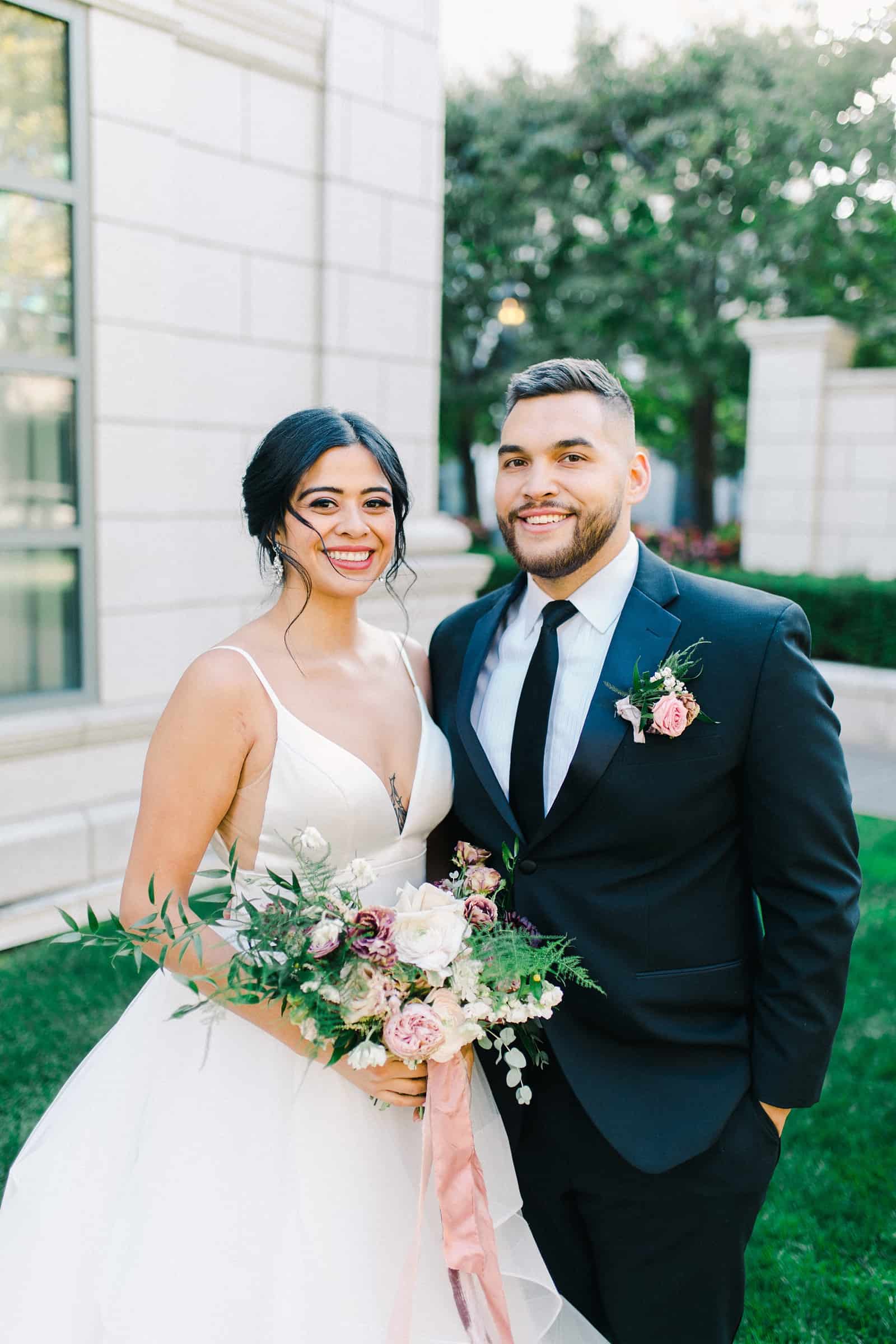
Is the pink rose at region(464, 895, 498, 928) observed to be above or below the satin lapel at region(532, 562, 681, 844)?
below

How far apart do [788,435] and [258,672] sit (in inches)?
433

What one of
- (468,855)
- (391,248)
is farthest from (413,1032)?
(391,248)

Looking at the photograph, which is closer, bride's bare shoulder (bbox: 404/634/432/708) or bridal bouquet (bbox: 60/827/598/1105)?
bridal bouquet (bbox: 60/827/598/1105)

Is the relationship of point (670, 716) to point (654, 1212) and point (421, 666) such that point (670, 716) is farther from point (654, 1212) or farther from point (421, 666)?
point (654, 1212)

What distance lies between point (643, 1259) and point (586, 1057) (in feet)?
1.64

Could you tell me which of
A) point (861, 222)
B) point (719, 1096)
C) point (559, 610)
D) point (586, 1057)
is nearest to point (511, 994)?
point (586, 1057)

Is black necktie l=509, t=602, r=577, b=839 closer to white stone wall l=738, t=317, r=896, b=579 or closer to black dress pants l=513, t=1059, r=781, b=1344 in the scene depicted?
black dress pants l=513, t=1059, r=781, b=1344

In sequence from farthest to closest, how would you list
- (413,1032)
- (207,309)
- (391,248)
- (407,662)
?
(391,248) → (207,309) → (407,662) → (413,1032)

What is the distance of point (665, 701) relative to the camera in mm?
2201

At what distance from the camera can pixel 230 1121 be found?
7.61 feet

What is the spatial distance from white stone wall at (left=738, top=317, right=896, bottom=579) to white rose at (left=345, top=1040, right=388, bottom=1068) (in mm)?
11063

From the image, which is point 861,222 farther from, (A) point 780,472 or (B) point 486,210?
(B) point 486,210

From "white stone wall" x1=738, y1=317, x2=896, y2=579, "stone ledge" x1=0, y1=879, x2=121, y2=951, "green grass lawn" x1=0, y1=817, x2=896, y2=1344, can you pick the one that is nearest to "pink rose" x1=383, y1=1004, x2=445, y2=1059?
"green grass lawn" x1=0, y1=817, x2=896, y2=1344

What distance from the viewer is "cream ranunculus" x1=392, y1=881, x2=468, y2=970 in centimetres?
193
